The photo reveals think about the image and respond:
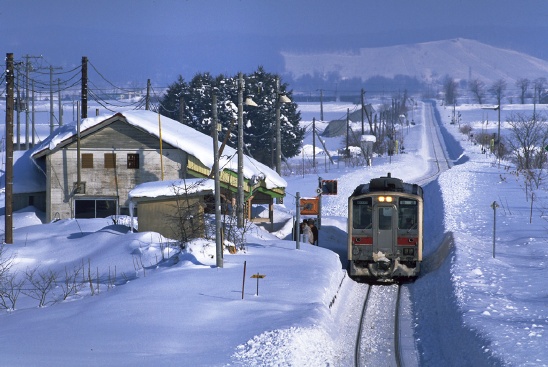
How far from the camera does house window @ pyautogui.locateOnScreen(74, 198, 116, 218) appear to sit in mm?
36312

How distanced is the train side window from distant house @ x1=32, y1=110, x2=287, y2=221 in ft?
39.3

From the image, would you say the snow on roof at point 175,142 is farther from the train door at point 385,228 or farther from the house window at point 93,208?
the train door at point 385,228

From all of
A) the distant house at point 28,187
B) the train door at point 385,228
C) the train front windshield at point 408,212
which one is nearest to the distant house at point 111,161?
the distant house at point 28,187

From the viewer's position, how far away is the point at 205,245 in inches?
933

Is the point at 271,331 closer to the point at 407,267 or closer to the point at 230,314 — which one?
the point at 230,314

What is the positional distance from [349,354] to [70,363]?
496 centimetres

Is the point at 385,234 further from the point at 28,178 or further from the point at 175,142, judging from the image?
the point at 28,178

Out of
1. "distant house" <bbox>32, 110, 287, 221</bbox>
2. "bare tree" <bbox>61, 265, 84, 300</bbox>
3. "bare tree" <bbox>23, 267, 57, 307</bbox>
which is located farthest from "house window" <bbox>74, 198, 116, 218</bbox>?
"bare tree" <bbox>61, 265, 84, 300</bbox>

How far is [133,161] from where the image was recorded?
36031 mm

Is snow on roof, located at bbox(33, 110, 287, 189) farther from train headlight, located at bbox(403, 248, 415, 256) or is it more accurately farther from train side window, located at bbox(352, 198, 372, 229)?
train headlight, located at bbox(403, 248, 415, 256)

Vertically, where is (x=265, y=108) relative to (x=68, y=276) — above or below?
above

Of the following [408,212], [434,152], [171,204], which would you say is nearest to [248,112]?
[434,152]

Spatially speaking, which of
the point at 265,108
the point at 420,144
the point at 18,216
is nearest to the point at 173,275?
the point at 18,216

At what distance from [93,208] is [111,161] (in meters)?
2.11
